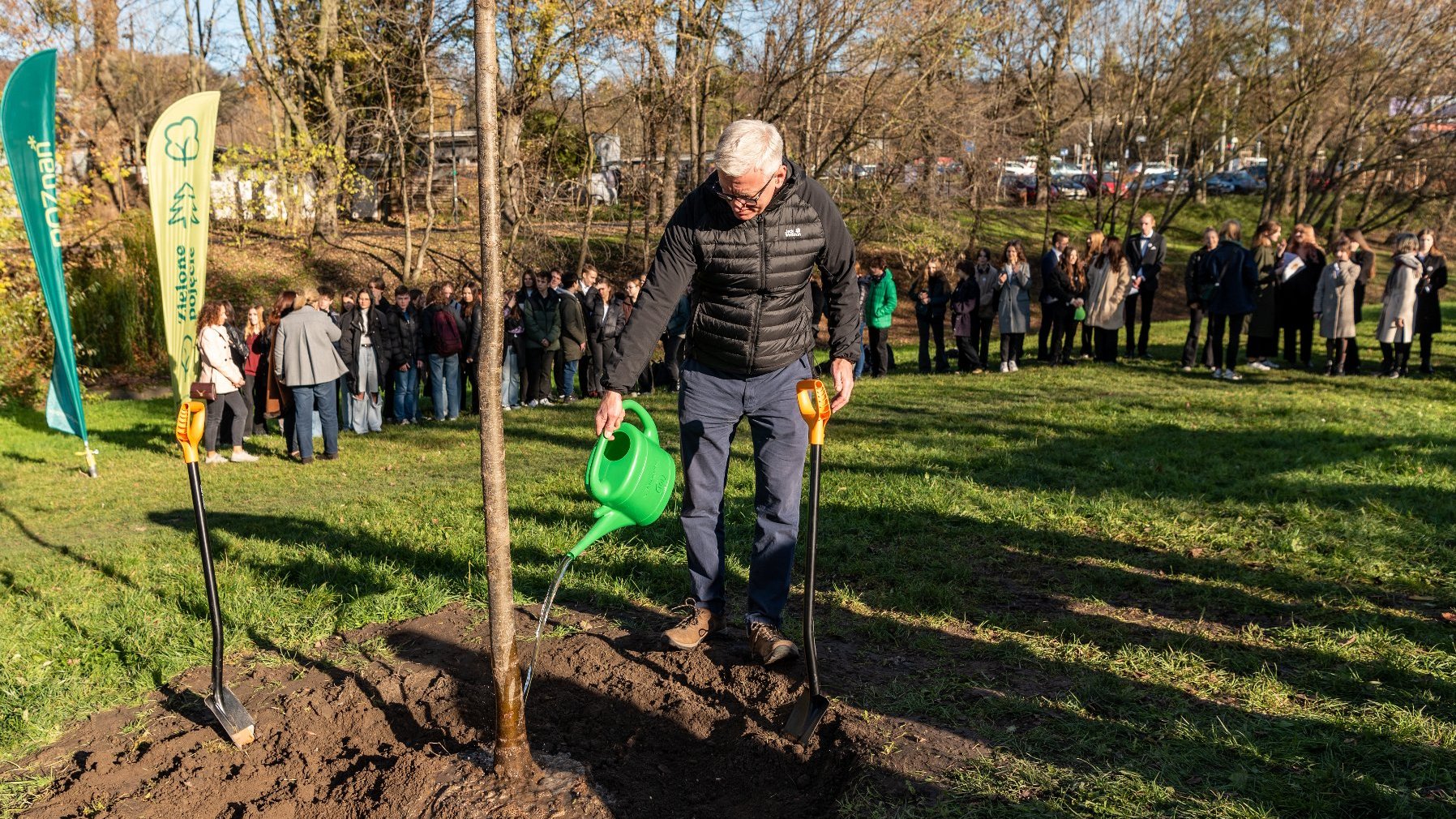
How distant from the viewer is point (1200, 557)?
5.64 m

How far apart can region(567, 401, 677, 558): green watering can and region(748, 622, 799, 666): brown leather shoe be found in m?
0.74

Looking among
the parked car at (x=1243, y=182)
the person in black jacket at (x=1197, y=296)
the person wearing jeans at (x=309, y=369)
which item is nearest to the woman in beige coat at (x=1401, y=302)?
the person in black jacket at (x=1197, y=296)

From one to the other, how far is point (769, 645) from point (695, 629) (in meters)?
0.39

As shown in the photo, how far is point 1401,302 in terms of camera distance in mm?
12031

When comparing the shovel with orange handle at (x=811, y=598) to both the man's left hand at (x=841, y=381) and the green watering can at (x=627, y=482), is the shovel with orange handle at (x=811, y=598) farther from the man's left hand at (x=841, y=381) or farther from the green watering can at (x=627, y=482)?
the green watering can at (x=627, y=482)

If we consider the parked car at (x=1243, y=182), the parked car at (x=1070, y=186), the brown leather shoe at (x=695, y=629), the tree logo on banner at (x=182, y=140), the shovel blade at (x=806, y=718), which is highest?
the parked car at (x=1243, y=182)

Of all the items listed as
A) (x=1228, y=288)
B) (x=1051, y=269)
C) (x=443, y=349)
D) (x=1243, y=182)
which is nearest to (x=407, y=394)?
(x=443, y=349)

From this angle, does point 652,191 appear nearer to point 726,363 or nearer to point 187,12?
point 187,12

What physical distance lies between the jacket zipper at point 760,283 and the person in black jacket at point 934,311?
11.2 m

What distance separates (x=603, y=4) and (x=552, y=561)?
14538 mm

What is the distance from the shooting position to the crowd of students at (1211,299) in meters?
12.3

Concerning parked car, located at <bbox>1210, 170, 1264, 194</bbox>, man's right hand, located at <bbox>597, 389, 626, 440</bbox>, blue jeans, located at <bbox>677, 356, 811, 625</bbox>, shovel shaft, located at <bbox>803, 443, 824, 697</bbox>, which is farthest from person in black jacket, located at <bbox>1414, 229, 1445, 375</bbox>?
parked car, located at <bbox>1210, 170, 1264, 194</bbox>

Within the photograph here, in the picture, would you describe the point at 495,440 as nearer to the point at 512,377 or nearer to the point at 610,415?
the point at 610,415

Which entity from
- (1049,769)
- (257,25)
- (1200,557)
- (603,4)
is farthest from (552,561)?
(257,25)
